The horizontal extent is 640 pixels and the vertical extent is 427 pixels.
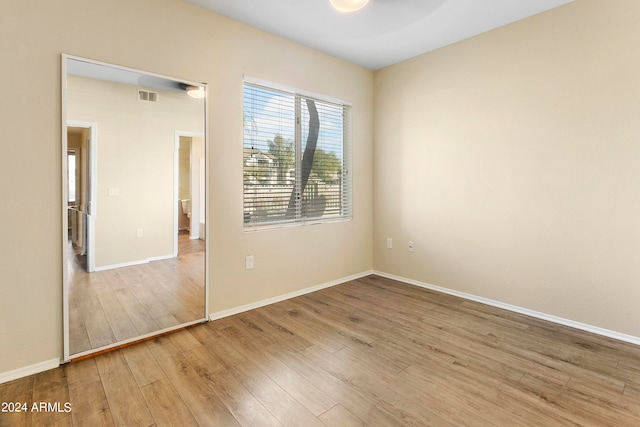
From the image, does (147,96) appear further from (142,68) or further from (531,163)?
(531,163)

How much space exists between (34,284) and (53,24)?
5.33ft

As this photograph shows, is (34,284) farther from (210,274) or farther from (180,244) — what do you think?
(210,274)

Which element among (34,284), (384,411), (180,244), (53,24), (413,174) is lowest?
(384,411)

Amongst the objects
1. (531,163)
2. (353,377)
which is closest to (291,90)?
(531,163)

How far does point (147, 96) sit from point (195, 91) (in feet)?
1.18

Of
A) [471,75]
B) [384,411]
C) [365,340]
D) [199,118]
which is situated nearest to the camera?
[384,411]

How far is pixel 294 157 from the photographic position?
3.42 m

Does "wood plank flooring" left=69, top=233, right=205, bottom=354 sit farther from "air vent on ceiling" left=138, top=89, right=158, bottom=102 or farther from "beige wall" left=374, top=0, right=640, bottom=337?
"beige wall" left=374, top=0, right=640, bottom=337

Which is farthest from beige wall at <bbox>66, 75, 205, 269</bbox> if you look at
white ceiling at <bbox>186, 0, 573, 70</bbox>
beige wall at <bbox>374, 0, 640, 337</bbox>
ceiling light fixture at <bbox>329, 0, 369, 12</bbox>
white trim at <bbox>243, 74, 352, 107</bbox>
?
beige wall at <bbox>374, 0, 640, 337</bbox>

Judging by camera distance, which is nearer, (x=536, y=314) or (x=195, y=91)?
(x=195, y=91)

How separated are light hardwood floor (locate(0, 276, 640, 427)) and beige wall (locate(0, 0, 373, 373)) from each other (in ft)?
1.37

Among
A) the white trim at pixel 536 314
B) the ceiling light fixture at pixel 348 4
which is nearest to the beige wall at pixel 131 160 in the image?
the ceiling light fixture at pixel 348 4

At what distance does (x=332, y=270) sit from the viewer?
378cm

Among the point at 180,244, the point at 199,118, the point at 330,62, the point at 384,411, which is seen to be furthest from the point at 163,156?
the point at 384,411
